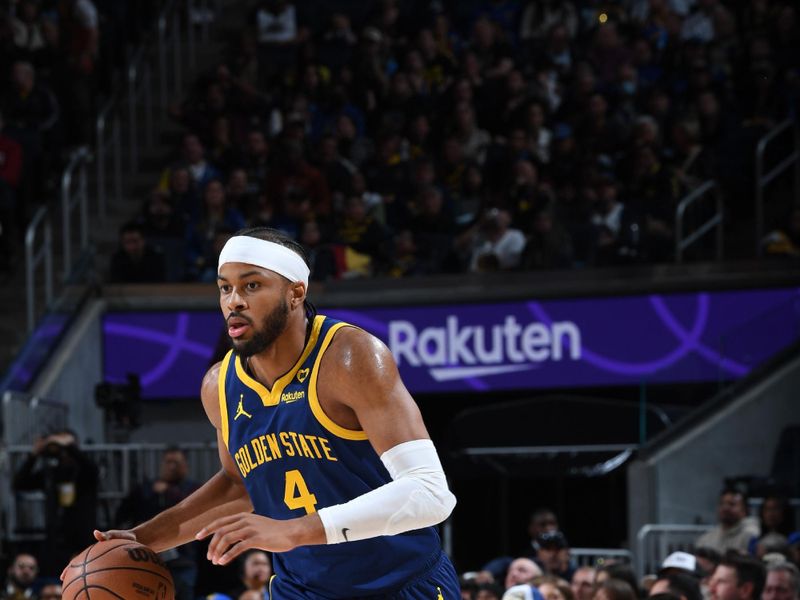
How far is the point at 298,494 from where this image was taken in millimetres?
5477

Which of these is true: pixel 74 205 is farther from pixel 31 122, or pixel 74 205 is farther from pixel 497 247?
pixel 497 247

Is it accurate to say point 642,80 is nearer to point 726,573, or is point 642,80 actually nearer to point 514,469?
point 514,469

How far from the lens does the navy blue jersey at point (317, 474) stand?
17.7 ft

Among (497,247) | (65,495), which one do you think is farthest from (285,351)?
(497,247)

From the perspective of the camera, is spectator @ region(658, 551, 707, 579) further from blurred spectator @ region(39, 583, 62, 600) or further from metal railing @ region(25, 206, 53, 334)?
metal railing @ region(25, 206, 53, 334)

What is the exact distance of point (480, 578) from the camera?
10.9m

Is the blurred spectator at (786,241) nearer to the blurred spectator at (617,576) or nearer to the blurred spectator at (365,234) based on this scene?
the blurred spectator at (365,234)

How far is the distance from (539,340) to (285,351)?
11.2 m

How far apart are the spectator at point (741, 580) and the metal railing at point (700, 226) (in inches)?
295

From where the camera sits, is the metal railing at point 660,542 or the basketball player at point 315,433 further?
the metal railing at point 660,542

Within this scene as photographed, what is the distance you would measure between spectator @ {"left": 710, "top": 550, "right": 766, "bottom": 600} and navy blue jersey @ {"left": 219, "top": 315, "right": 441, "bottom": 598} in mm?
4105

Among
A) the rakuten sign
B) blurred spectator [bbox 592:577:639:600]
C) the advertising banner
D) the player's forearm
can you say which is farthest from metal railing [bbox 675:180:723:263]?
the player's forearm

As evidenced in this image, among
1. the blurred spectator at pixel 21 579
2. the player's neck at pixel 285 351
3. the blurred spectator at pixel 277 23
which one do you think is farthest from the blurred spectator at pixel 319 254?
the player's neck at pixel 285 351

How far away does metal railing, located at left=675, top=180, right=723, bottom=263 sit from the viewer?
16500mm
